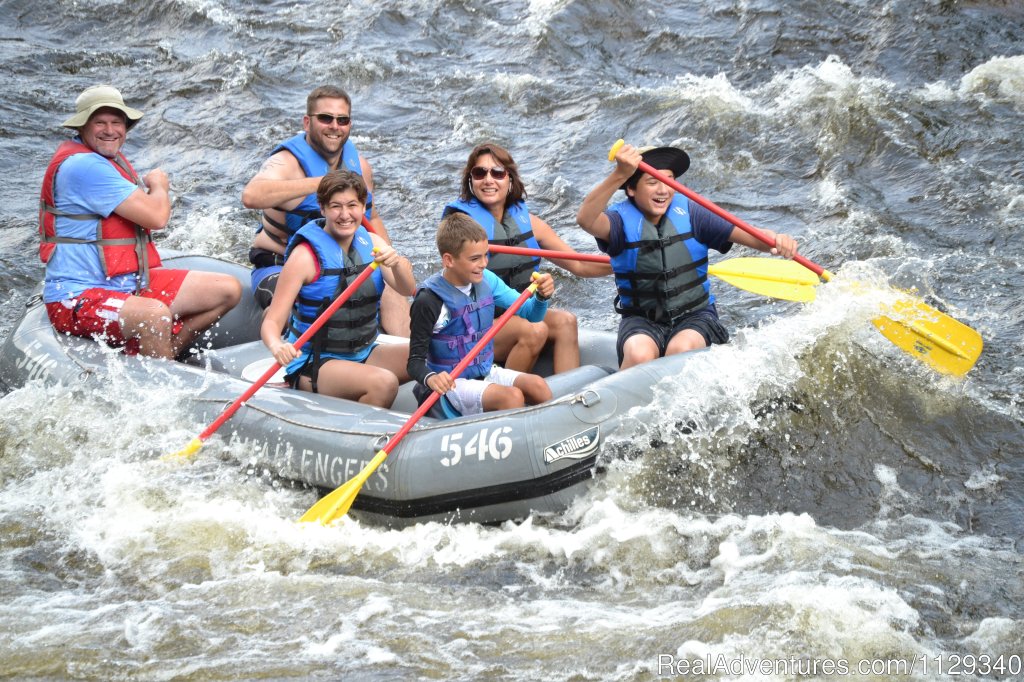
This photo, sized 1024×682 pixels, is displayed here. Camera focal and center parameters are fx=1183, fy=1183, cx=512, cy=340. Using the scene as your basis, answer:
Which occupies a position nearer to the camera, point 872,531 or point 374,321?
point 872,531

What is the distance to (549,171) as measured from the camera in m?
9.19

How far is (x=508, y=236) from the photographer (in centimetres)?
557

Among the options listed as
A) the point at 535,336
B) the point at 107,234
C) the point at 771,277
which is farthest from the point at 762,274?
the point at 107,234

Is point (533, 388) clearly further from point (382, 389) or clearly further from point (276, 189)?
point (276, 189)

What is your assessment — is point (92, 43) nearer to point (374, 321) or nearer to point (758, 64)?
point (758, 64)

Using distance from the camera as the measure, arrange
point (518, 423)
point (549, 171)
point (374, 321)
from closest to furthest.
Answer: point (518, 423), point (374, 321), point (549, 171)

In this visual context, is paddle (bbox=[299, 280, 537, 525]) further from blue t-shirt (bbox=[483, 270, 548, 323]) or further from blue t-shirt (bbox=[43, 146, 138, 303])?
blue t-shirt (bbox=[43, 146, 138, 303])

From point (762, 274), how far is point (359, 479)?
2214mm

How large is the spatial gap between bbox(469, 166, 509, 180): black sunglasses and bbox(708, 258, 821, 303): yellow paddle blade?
3.49 feet

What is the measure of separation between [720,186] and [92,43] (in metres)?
6.83

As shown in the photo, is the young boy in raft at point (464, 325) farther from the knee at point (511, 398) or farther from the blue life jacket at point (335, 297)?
the blue life jacket at point (335, 297)

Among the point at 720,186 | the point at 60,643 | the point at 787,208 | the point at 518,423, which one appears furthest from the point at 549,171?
the point at 60,643

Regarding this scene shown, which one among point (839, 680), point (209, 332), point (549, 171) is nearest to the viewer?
point (839, 680)

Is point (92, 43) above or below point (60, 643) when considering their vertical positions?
above
